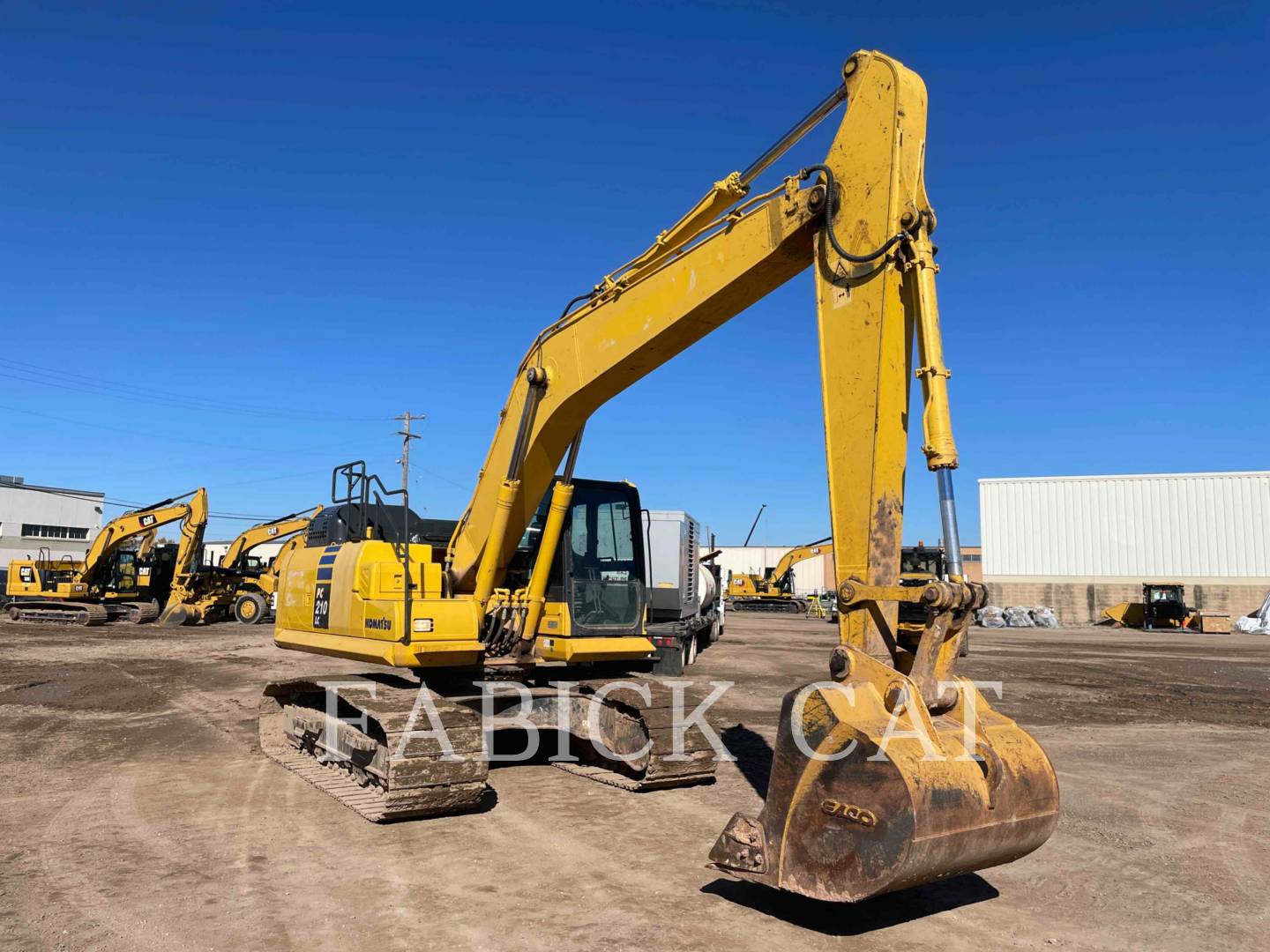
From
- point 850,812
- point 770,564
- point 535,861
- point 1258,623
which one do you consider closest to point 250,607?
point 535,861

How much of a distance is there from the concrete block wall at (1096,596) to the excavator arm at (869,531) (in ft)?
128

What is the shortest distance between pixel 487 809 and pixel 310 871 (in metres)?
1.89

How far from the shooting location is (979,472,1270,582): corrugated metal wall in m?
41.3

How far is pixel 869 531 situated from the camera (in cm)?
525

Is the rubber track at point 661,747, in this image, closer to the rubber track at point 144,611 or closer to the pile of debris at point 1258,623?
the rubber track at point 144,611

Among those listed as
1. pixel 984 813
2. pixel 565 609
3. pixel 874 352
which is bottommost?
pixel 984 813

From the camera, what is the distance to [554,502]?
8.58 m

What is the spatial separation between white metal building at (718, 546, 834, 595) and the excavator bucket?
62.2 metres

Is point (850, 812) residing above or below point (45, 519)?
below

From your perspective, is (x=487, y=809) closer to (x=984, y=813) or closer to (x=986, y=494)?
(x=984, y=813)

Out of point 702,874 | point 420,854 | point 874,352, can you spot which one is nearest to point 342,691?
point 420,854

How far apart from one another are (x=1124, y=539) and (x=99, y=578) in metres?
42.5

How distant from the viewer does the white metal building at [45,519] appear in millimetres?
56688

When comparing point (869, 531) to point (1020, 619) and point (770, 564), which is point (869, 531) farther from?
point (770, 564)
